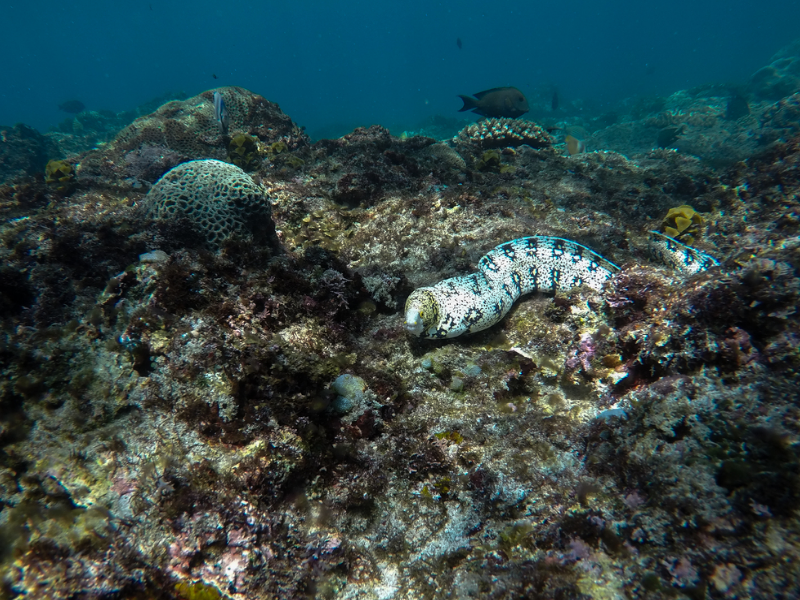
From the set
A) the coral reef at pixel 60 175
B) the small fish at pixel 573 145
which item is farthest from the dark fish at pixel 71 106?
the small fish at pixel 573 145

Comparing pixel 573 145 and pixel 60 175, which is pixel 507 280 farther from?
pixel 60 175

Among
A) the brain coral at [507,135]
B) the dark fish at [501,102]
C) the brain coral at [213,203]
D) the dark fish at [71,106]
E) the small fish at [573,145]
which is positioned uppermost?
the dark fish at [71,106]

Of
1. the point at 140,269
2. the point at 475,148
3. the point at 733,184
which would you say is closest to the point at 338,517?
the point at 140,269

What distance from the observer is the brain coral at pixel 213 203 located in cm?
442

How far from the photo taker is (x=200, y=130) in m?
9.17

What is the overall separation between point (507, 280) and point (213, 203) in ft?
13.7

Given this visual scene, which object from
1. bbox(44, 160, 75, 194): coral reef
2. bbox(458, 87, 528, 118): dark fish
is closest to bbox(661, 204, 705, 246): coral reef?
bbox(458, 87, 528, 118): dark fish

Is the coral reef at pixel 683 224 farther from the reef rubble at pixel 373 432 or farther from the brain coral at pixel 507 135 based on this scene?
the brain coral at pixel 507 135

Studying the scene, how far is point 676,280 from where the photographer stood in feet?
9.87

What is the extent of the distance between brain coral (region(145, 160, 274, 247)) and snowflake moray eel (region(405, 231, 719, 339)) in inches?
112

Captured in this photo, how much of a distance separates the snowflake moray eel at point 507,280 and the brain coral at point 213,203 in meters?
2.84

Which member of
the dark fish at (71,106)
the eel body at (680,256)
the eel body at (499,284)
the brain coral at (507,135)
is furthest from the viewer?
the dark fish at (71,106)

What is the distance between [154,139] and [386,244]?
8.77 meters

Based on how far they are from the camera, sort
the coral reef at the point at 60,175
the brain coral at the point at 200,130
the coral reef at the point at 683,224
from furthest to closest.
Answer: the brain coral at the point at 200,130 < the coral reef at the point at 60,175 < the coral reef at the point at 683,224
